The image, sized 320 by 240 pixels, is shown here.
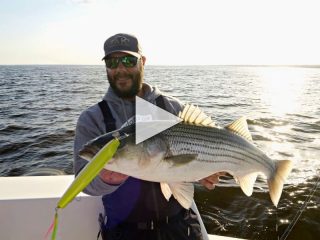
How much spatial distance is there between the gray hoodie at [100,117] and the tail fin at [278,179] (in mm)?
1447

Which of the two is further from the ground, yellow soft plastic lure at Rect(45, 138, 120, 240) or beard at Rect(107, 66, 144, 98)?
beard at Rect(107, 66, 144, 98)

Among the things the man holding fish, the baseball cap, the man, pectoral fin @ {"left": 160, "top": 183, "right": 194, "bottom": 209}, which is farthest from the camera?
the baseball cap

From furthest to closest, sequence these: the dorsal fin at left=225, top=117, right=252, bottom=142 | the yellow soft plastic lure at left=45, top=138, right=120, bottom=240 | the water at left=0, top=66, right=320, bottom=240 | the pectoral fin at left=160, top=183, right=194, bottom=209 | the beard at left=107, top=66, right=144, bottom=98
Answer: the water at left=0, top=66, right=320, bottom=240, the beard at left=107, top=66, right=144, bottom=98, the dorsal fin at left=225, top=117, right=252, bottom=142, the pectoral fin at left=160, top=183, right=194, bottom=209, the yellow soft plastic lure at left=45, top=138, right=120, bottom=240

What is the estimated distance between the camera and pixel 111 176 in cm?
312

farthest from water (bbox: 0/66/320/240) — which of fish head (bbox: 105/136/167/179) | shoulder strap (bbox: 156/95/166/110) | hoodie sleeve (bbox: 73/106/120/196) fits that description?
fish head (bbox: 105/136/167/179)

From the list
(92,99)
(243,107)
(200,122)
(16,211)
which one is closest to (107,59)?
(200,122)

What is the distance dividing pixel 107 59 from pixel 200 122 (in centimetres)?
156

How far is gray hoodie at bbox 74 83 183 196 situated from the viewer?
12.1 feet

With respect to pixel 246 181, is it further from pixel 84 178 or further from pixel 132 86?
pixel 84 178

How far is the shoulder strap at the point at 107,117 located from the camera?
12.9 feet

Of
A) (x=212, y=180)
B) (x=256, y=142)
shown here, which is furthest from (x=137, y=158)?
(x=256, y=142)

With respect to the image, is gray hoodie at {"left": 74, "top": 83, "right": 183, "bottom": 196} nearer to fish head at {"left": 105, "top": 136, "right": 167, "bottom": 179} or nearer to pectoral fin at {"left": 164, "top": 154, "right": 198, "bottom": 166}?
fish head at {"left": 105, "top": 136, "right": 167, "bottom": 179}

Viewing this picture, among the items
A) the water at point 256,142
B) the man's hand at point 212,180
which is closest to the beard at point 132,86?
the man's hand at point 212,180

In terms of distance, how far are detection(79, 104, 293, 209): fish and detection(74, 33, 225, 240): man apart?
0.44 m
